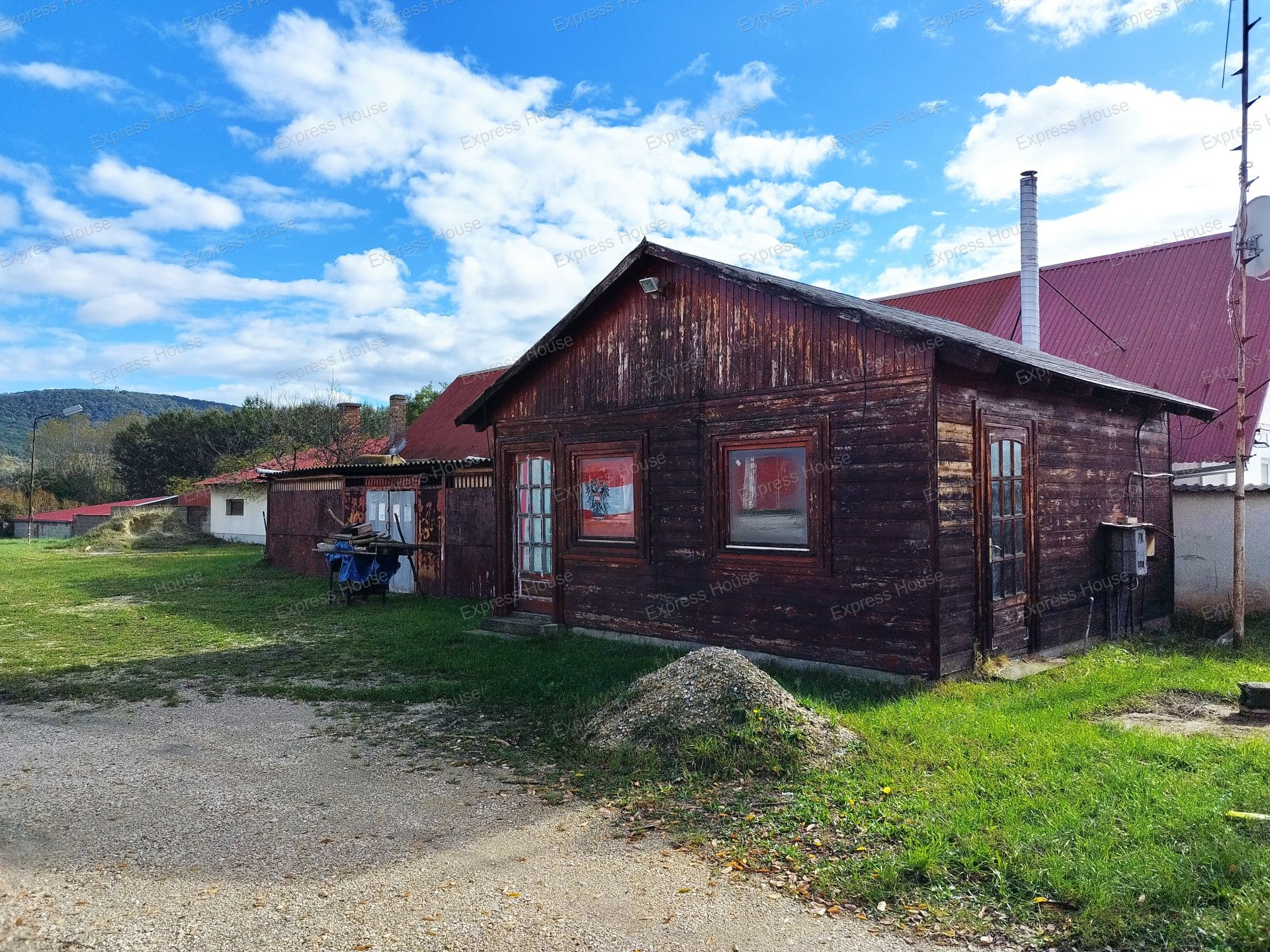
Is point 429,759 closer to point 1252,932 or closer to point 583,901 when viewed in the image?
point 583,901

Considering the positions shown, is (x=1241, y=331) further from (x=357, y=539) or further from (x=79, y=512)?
(x=79, y=512)

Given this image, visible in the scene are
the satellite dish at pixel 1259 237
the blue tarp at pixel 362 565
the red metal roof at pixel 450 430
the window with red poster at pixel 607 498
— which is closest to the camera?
the satellite dish at pixel 1259 237

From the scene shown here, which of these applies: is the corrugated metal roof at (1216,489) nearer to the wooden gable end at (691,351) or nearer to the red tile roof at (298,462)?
the wooden gable end at (691,351)

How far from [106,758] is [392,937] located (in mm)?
4208

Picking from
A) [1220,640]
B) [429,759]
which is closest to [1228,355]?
[1220,640]

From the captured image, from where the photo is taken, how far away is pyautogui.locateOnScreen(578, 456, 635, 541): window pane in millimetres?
11188

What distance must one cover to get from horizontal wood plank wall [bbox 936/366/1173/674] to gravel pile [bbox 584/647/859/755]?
7.93 ft

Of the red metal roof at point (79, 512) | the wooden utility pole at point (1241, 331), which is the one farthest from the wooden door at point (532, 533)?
the red metal roof at point (79, 512)

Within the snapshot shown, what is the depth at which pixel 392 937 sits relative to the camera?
391 centimetres

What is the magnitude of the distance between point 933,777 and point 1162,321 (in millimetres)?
15069

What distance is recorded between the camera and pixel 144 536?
115ft

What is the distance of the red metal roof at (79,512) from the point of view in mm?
45438

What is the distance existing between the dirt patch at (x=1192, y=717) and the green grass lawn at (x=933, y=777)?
200 millimetres

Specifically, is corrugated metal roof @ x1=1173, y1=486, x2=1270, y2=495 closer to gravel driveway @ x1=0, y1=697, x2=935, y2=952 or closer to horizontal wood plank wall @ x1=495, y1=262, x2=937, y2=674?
horizontal wood plank wall @ x1=495, y1=262, x2=937, y2=674
